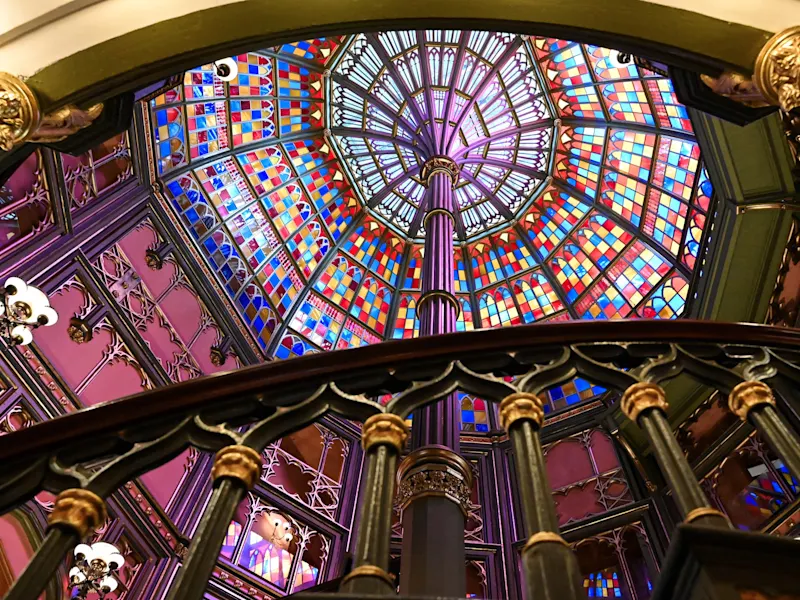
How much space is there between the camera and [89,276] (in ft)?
31.8

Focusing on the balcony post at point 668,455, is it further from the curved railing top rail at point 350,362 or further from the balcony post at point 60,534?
the balcony post at point 60,534

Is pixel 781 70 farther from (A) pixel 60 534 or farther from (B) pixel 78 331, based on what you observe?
(B) pixel 78 331

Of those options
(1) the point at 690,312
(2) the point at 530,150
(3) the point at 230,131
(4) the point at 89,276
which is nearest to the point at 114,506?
(4) the point at 89,276

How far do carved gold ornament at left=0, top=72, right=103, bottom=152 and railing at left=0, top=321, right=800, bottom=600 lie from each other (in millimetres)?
2231

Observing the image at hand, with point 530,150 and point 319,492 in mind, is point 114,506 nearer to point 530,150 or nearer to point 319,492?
point 319,492

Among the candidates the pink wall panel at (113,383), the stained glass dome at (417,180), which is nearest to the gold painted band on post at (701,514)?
the pink wall panel at (113,383)

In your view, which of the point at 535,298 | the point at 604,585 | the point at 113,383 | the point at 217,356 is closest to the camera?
the point at 113,383

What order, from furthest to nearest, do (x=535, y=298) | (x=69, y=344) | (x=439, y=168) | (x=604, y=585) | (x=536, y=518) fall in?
(x=535, y=298) < (x=439, y=168) < (x=604, y=585) < (x=69, y=344) < (x=536, y=518)

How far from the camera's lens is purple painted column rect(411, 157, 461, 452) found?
241 inches

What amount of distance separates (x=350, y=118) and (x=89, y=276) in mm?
7677

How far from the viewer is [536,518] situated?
1858 mm

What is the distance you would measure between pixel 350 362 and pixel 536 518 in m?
0.92

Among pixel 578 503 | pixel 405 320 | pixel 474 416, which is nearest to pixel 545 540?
pixel 578 503

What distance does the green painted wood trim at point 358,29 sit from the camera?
395 centimetres
